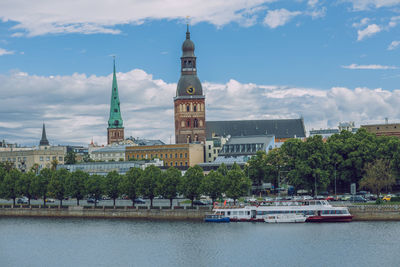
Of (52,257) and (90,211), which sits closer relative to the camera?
(52,257)

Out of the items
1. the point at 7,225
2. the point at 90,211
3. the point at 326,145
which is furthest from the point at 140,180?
the point at 326,145

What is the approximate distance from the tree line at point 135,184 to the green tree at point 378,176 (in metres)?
22.7

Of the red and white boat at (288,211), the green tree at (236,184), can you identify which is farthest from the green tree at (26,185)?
the red and white boat at (288,211)

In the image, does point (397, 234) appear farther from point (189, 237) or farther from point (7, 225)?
point (7, 225)

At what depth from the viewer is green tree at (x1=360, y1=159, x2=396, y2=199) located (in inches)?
5413

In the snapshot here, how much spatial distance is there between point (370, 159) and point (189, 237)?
192 feet

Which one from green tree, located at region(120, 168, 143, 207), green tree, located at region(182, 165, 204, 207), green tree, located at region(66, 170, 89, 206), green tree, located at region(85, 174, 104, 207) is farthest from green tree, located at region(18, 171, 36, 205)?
green tree, located at region(182, 165, 204, 207)

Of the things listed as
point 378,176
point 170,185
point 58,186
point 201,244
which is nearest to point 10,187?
point 58,186

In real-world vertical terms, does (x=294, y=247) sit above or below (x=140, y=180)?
below

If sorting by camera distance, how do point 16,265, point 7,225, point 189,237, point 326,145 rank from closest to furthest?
point 16,265 < point 189,237 < point 7,225 < point 326,145

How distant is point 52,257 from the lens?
314 feet

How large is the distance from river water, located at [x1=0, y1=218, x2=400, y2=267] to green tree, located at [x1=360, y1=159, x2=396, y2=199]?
73.8 feet

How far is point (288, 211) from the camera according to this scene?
126 m

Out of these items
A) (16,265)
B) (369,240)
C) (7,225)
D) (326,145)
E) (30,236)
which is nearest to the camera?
(16,265)
